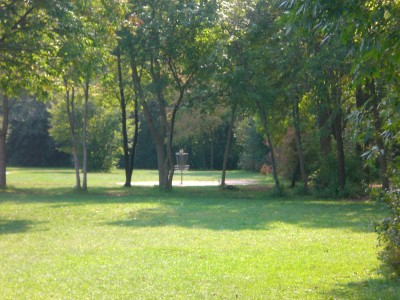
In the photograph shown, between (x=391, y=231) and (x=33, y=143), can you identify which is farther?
(x=33, y=143)

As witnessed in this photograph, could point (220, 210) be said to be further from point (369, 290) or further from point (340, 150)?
point (369, 290)

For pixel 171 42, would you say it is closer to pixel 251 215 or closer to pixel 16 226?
pixel 251 215

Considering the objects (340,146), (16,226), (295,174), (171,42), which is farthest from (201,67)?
(16,226)

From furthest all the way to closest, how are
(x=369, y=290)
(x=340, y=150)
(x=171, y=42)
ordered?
(x=171, y=42) → (x=340, y=150) → (x=369, y=290)

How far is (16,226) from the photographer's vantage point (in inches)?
716

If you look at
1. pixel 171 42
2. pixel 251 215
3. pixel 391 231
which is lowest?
pixel 251 215

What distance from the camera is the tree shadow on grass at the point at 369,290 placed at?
8516mm

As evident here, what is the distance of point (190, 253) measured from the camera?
12477mm

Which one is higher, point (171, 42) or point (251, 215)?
point (171, 42)

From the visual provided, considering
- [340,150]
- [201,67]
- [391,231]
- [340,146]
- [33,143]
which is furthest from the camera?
[33,143]

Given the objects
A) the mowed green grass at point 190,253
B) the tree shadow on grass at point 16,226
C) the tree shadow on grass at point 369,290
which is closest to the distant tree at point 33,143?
the mowed green grass at point 190,253

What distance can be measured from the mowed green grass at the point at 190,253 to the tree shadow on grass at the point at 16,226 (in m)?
0.03

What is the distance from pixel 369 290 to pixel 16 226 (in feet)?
39.4

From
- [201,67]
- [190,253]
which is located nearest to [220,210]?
[201,67]
